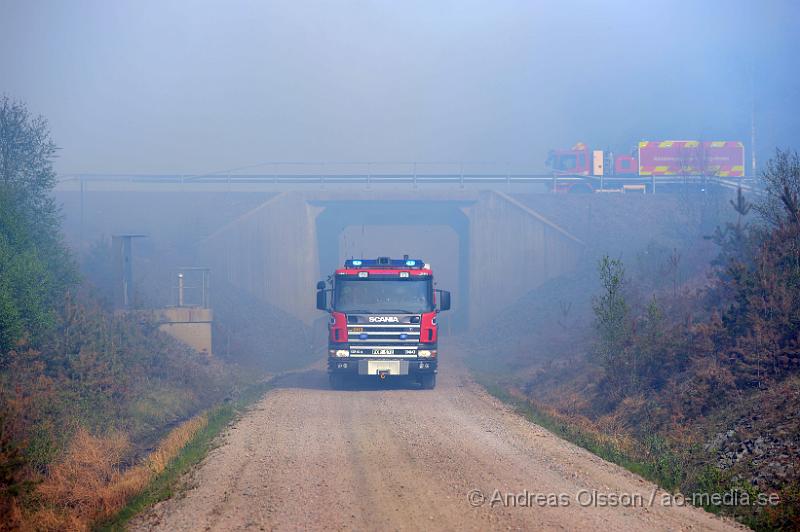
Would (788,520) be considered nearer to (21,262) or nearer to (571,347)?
(21,262)

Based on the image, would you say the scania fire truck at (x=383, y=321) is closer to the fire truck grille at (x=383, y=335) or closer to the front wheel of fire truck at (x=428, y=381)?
the fire truck grille at (x=383, y=335)

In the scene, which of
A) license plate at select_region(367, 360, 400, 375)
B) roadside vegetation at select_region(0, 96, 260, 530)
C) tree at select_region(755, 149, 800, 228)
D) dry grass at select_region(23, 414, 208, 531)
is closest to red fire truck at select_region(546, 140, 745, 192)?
tree at select_region(755, 149, 800, 228)

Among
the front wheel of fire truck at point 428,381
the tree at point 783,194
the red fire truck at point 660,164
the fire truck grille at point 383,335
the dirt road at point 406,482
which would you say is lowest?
the front wheel of fire truck at point 428,381

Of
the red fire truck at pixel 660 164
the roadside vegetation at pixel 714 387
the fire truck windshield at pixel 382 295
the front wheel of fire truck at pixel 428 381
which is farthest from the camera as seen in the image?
the red fire truck at pixel 660 164

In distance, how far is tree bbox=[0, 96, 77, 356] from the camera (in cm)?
1900

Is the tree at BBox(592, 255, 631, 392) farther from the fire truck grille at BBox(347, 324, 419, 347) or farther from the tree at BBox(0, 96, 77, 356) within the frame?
the tree at BBox(0, 96, 77, 356)

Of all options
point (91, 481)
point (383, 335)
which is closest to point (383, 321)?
point (383, 335)

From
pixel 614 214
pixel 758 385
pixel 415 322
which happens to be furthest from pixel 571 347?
pixel 614 214

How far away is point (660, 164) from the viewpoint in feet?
164

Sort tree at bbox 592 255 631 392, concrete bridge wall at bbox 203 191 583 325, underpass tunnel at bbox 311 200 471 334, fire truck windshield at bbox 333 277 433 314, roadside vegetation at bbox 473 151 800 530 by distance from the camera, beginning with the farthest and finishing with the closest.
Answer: underpass tunnel at bbox 311 200 471 334
concrete bridge wall at bbox 203 191 583 325
fire truck windshield at bbox 333 277 433 314
tree at bbox 592 255 631 392
roadside vegetation at bbox 473 151 800 530

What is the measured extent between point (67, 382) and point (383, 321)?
8.32m

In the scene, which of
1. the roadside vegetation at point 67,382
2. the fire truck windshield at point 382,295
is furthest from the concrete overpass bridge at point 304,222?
the fire truck windshield at point 382,295

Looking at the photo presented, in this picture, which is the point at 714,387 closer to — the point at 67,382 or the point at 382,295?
the point at 382,295

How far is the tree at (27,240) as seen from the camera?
19000 mm
